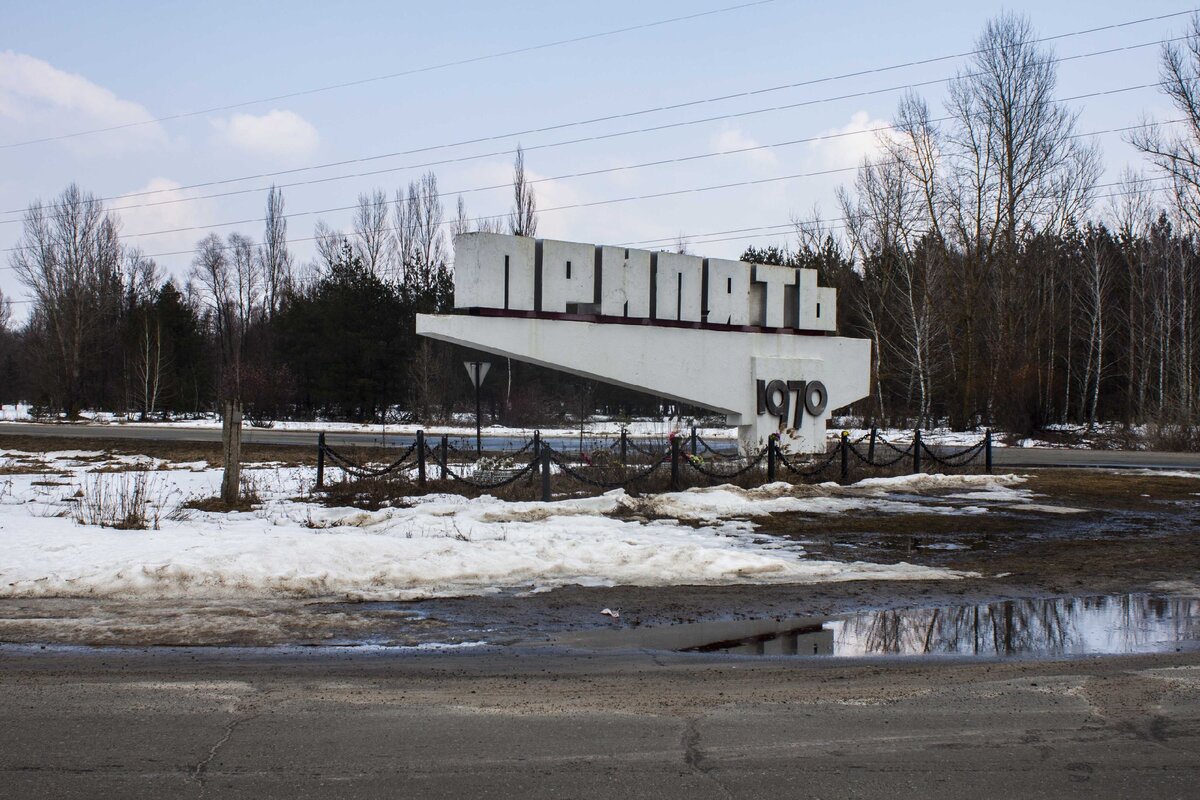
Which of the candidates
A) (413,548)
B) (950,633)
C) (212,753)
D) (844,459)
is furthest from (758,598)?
(844,459)

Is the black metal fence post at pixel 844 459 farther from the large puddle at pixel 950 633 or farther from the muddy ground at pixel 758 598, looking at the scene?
the large puddle at pixel 950 633

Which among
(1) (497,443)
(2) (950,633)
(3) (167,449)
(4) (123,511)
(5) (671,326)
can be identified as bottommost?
(2) (950,633)

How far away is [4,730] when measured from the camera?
5285 millimetres

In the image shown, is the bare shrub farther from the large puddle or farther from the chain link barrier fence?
the large puddle

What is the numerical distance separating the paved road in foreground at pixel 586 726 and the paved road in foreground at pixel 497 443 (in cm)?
1700

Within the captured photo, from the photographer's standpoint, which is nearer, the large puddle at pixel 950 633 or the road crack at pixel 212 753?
the road crack at pixel 212 753

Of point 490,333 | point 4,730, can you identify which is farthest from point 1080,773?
point 490,333

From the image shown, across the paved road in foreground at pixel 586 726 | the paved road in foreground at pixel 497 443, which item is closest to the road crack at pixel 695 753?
the paved road in foreground at pixel 586 726

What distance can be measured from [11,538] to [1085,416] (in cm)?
4920

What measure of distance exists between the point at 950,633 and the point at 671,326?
560 inches

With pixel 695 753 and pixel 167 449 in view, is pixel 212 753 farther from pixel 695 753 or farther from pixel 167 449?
pixel 167 449

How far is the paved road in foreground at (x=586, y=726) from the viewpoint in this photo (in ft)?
15.0

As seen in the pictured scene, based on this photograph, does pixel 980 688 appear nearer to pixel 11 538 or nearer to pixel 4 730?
pixel 4 730

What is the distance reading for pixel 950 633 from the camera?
8062 millimetres
